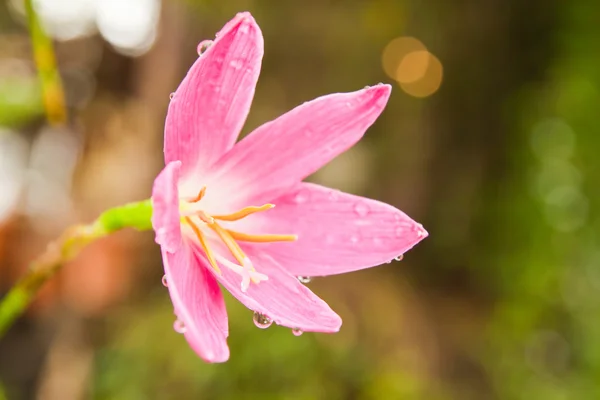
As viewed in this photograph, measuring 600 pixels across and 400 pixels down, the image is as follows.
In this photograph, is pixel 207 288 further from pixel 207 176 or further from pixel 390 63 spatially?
pixel 390 63

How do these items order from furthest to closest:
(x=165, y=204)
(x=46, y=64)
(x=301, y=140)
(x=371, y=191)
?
(x=371, y=191) < (x=46, y=64) < (x=301, y=140) < (x=165, y=204)

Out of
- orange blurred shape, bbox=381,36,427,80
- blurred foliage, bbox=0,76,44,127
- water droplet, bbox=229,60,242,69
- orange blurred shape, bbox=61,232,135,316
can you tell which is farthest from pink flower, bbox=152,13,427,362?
orange blurred shape, bbox=381,36,427,80

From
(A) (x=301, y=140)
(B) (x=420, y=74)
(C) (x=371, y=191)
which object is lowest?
(C) (x=371, y=191)

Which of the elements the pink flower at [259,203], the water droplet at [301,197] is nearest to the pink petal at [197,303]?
the pink flower at [259,203]

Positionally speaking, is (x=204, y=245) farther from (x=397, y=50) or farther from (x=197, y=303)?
(x=397, y=50)

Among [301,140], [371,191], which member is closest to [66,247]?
[301,140]

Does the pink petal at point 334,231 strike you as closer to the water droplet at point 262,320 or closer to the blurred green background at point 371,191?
the water droplet at point 262,320
